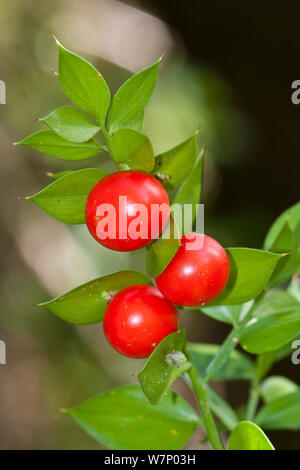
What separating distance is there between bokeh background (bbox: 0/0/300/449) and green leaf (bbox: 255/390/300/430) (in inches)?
38.9

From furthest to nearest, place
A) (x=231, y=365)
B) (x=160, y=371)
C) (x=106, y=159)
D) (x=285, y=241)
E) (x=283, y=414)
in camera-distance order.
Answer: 1. (x=106, y=159)
2. (x=231, y=365)
3. (x=283, y=414)
4. (x=285, y=241)
5. (x=160, y=371)

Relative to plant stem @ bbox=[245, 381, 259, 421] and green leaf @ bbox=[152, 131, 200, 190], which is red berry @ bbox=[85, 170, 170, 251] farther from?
plant stem @ bbox=[245, 381, 259, 421]

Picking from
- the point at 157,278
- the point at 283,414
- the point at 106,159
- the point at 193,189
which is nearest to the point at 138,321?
the point at 157,278

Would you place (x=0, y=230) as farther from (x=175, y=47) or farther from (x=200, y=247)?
(x=200, y=247)

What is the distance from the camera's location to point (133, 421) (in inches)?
26.0

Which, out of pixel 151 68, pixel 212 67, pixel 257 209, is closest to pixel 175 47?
pixel 212 67

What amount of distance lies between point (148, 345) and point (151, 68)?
269mm

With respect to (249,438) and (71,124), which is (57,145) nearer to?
(71,124)

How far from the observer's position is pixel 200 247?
51 cm

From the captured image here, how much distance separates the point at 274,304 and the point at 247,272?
110mm

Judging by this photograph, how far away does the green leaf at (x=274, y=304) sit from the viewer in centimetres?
62

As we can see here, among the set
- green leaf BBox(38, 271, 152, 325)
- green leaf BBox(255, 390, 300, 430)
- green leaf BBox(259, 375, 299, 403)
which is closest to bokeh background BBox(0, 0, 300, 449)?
green leaf BBox(259, 375, 299, 403)

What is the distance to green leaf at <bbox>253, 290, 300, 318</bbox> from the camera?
2.04 feet

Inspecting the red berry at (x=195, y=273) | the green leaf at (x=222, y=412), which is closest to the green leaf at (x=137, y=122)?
the red berry at (x=195, y=273)
